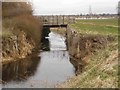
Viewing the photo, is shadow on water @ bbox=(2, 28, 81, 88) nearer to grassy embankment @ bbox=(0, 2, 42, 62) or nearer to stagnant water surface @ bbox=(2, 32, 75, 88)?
stagnant water surface @ bbox=(2, 32, 75, 88)

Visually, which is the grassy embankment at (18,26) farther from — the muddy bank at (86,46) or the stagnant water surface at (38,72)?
the muddy bank at (86,46)

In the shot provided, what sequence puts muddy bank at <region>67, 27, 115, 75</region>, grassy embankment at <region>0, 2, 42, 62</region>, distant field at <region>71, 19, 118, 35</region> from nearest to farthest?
muddy bank at <region>67, 27, 115, 75</region> < grassy embankment at <region>0, 2, 42, 62</region> < distant field at <region>71, 19, 118, 35</region>

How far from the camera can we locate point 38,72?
39.5 m

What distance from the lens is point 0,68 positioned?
135 feet

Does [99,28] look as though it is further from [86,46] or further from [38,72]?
[38,72]

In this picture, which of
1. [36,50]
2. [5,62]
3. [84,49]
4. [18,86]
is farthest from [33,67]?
[36,50]

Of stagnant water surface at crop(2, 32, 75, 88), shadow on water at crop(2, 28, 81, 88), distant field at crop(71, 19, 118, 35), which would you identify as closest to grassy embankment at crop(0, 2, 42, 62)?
shadow on water at crop(2, 28, 81, 88)

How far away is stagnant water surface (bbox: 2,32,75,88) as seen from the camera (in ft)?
106

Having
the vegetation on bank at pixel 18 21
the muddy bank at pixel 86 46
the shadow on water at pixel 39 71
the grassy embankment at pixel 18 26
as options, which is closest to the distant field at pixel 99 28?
the muddy bank at pixel 86 46

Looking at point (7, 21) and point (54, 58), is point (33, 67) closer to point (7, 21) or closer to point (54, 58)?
point (54, 58)

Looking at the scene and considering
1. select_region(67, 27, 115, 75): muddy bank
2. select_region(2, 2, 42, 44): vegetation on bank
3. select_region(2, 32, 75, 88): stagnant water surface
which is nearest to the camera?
select_region(2, 32, 75, 88): stagnant water surface

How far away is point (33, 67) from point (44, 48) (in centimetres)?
2165

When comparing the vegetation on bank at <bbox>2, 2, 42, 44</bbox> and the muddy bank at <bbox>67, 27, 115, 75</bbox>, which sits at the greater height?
the vegetation on bank at <bbox>2, 2, 42, 44</bbox>

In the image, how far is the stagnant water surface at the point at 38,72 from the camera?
32406 millimetres
